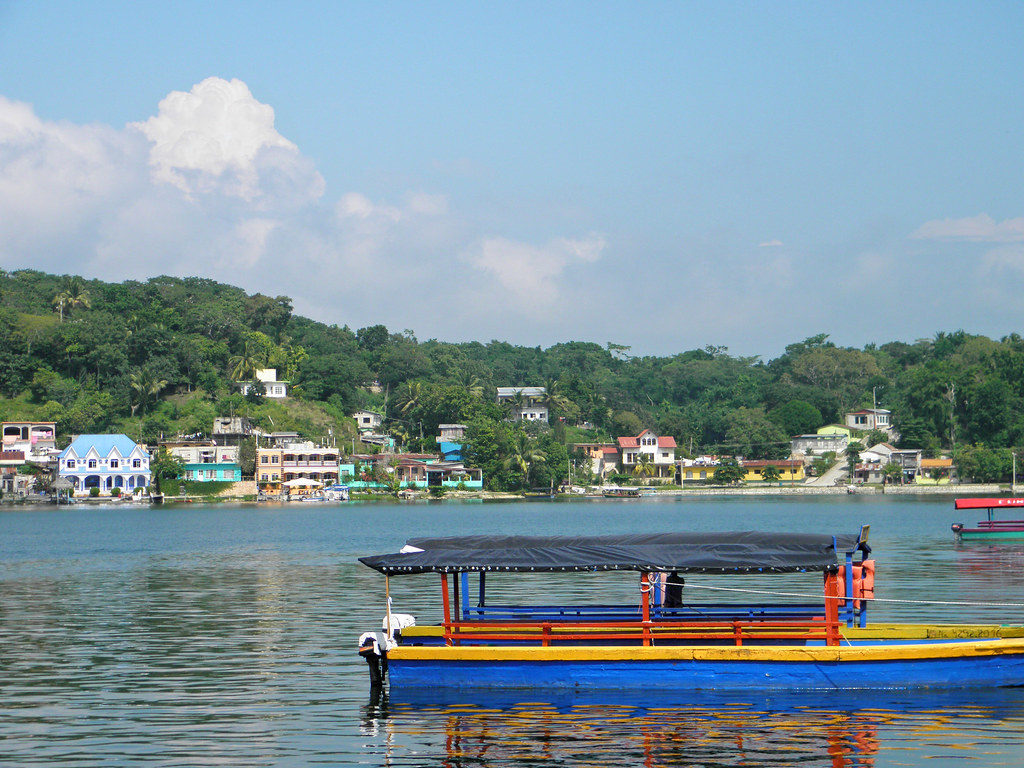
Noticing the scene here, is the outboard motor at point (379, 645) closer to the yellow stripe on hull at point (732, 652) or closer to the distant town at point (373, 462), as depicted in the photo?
the yellow stripe on hull at point (732, 652)

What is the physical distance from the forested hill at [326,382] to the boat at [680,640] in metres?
126

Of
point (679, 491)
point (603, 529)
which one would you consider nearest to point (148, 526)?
point (603, 529)

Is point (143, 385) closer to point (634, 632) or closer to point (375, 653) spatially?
point (375, 653)

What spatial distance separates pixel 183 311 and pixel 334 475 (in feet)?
122

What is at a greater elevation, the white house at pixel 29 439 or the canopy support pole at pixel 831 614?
the white house at pixel 29 439

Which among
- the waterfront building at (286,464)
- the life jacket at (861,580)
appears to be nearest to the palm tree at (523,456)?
the waterfront building at (286,464)

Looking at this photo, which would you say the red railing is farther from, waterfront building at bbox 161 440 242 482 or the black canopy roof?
waterfront building at bbox 161 440 242 482

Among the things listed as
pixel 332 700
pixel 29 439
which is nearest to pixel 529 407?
pixel 29 439

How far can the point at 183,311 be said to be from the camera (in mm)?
161375

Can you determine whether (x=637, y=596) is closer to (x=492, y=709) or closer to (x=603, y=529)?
(x=492, y=709)

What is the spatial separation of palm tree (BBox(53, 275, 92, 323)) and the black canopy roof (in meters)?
149

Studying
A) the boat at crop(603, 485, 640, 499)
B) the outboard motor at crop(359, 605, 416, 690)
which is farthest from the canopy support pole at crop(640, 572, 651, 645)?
the boat at crop(603, 485, 640, 499)

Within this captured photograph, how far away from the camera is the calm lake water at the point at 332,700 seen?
1730 cm

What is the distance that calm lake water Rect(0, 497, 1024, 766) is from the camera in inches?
681
